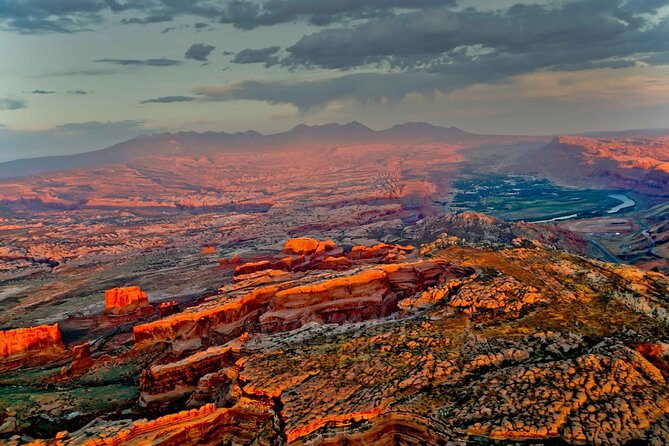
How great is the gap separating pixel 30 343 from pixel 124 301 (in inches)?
384

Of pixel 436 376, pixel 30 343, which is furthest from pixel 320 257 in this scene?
pixel 436 376

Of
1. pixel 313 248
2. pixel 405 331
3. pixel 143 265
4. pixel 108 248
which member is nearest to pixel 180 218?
pixel 108 248

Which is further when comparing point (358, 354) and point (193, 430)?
point (358, 354)

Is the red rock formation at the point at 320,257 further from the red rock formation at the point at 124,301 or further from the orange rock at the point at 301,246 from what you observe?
the red rock formation at the point at 124,301

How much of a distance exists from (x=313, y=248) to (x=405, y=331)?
42207mm

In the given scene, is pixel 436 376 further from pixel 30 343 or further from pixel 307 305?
pixel 30 343

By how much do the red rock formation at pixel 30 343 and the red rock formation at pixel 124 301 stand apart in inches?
291

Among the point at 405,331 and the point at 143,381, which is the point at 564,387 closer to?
the point at 405,331

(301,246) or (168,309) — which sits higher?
(168,309)

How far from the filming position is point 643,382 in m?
15.1

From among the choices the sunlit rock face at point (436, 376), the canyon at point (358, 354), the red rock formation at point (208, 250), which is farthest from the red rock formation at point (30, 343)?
the red rock formation at point (208, 250)

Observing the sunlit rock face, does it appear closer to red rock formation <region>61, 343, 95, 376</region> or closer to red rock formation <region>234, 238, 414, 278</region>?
red rock formation <region>61, 343, 95, 376</region>

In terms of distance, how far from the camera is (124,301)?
1836 inches

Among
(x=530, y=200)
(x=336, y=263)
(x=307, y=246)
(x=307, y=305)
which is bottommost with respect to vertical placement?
(x=530, y=200)
